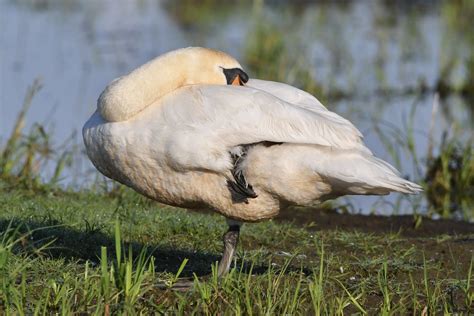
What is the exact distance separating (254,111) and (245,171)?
27cm

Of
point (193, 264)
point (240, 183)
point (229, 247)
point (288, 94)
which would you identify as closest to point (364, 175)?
point (240, 183)

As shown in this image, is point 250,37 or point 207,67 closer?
point 207,67

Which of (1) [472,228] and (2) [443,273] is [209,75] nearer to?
(2) [443,273]

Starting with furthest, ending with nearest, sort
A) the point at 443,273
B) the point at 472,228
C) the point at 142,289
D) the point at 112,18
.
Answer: the point at 112,18
the point at 472,228
the point at 443,273
the point at 142,289

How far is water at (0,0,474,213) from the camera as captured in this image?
11.7 meters

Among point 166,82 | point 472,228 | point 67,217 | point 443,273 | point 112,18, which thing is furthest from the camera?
point 112,18

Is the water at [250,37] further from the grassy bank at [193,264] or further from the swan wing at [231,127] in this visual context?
the swan wing at [231,127]

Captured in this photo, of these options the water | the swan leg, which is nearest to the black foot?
the swan leg

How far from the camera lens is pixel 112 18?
60.4ft

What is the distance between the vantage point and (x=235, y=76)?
528 cm

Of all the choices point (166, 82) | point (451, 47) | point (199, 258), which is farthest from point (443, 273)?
point (451, 47)

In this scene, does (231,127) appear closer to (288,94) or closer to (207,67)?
(207,67)

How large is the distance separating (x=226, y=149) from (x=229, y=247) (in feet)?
2.29

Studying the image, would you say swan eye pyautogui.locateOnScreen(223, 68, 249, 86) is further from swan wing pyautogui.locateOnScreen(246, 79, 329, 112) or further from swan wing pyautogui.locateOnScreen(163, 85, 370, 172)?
swan wing pyautogui.locateOnScreen(163, 85, 370, 172)
